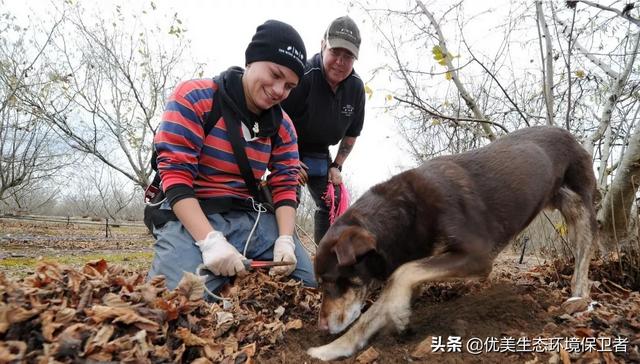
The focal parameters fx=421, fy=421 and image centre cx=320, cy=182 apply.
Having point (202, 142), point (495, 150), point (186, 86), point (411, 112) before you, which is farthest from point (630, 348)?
point (411, 112)

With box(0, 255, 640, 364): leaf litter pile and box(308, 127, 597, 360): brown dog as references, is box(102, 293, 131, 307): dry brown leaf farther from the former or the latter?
box(308, 127, 597, 360): brown dog

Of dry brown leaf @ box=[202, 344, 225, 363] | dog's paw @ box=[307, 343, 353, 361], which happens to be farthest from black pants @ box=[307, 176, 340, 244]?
dry brown leaf @ box=[202, 344, 225, 363]

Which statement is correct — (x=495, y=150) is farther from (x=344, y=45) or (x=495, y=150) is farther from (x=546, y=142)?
→ (x=344, y=45)

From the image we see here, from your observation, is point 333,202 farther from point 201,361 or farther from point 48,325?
point 48,325

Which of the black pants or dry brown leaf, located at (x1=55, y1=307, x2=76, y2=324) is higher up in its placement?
the black pants

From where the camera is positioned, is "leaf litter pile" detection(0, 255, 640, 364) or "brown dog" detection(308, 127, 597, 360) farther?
"brown dog" detection(308, 127, 597, 360)

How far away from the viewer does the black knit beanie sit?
3.48 m

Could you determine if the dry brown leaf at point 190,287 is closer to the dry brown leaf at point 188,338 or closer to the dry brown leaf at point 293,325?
the dry brown leaf at point 188,338

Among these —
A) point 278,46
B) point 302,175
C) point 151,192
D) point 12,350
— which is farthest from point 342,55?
point 12,350

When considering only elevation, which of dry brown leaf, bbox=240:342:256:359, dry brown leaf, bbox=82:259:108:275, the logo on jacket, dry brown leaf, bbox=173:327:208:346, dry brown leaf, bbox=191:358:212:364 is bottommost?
dry brown leaf, bbox=240:342:256:359

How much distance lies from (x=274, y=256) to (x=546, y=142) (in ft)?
9.33

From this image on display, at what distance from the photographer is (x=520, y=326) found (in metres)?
2.89

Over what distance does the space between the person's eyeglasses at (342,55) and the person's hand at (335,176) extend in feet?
4.83

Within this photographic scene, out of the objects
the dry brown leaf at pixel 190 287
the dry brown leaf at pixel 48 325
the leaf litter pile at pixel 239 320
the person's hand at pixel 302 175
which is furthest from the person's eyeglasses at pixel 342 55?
the dry brown leaf at pixel 48 325
